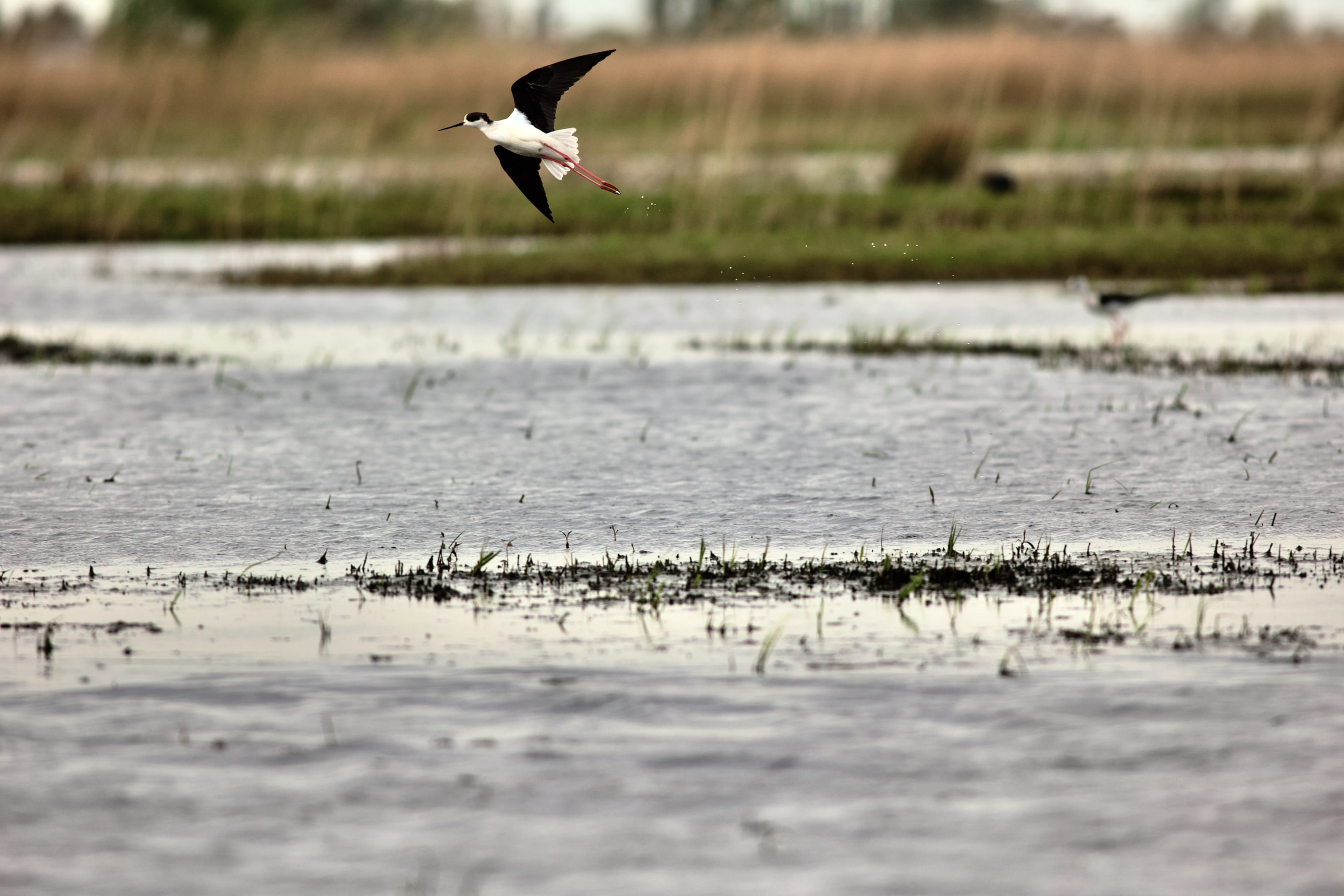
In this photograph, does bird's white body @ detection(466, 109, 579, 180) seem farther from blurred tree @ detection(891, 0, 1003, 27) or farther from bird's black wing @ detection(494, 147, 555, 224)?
blurred tree @ detection(891, 0, 1003, 27)

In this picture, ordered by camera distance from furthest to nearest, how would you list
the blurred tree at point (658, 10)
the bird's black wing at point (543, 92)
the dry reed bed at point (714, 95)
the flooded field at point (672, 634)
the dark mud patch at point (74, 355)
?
1. the blurred tree at point (658, 10)
2. the dry reed bed at point (714, 95)
3. the dark mud patch at point (74, 355)
4. the bird's black wing at point (543, 92)
5. the flooded field at point (672, 634)

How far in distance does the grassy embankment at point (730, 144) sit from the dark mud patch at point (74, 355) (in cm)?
486

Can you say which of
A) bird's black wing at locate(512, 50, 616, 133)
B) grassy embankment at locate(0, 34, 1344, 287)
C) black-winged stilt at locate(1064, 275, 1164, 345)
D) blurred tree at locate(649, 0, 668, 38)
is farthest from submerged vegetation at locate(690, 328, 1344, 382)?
blurred tree at locate(649, 0, 668, 38)

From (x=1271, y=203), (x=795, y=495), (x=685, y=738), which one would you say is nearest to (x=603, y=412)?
(x=795, y=495)

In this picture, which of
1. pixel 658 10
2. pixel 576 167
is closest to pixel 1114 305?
pixel 576 167

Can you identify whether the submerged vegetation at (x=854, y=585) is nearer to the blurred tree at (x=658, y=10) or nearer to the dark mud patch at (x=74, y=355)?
the dark mud patch at (x=74, y=355)

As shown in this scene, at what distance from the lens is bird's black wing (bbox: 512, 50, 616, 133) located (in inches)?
289

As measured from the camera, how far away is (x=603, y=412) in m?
9.84

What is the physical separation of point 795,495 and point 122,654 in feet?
10.9

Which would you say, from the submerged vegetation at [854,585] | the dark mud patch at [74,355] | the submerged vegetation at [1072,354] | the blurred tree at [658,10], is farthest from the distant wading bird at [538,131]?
the blurred tree at [658,10]

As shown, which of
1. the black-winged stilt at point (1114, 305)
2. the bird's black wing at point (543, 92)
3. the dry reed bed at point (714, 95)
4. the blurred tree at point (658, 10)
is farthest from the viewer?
the blurred tree at point (658, 10)

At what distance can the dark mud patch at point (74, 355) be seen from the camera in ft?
39.8

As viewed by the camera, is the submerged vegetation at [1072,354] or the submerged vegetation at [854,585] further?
the submerged vegetation at [1072,354]

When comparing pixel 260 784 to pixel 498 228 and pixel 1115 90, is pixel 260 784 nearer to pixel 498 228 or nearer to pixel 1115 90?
pixel 498 228
